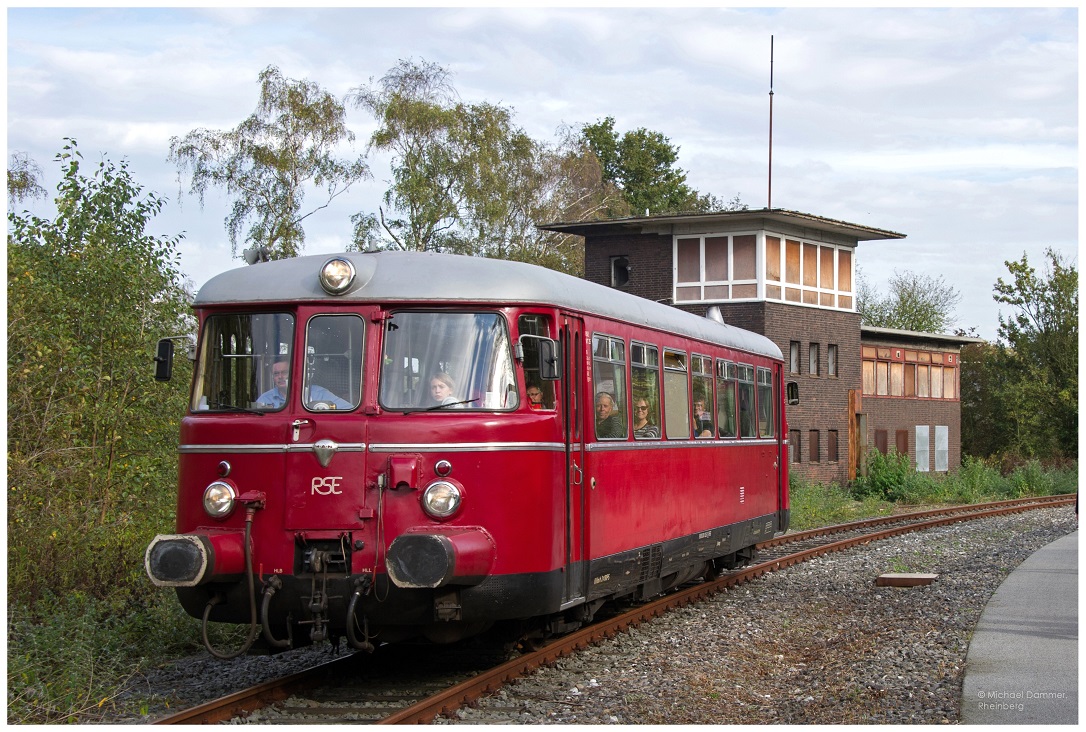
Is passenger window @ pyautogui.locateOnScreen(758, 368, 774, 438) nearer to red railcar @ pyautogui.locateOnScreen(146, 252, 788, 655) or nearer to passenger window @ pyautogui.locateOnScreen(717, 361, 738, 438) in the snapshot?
passenger window @ pyautogui.locateOnScreen(717, 361, 738, 438)

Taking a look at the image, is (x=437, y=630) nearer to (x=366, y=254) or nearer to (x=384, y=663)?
(x=384, y=663)

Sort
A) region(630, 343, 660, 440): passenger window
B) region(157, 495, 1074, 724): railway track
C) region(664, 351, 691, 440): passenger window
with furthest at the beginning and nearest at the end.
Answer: region(664, 351, 691, 440): passenger window < region(630, 343, 660, 440): passenger window < region(157, 495, 1074, 724): railway track

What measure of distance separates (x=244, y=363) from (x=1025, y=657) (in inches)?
236

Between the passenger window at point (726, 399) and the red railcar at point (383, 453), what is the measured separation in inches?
172

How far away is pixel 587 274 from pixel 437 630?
91.5ft

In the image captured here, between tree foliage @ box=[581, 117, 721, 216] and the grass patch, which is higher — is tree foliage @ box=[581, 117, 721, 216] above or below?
above

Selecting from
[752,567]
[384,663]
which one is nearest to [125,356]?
[384,663]

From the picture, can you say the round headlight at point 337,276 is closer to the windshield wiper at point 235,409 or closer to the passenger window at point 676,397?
the windshield wiper at point 235,409

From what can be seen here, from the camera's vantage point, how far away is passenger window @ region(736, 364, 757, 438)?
48.3 ft

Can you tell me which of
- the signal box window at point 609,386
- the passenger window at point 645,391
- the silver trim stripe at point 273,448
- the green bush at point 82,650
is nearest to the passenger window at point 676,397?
the passenger window at point 645,391

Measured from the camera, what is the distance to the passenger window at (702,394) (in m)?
12.8

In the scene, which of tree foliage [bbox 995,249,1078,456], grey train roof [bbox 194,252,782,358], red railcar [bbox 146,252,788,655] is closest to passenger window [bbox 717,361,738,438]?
red railcar [bbox 146,252,788,655]

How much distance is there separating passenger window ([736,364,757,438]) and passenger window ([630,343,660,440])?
3342 millimetres

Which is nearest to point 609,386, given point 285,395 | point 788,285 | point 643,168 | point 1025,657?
point 285,395
